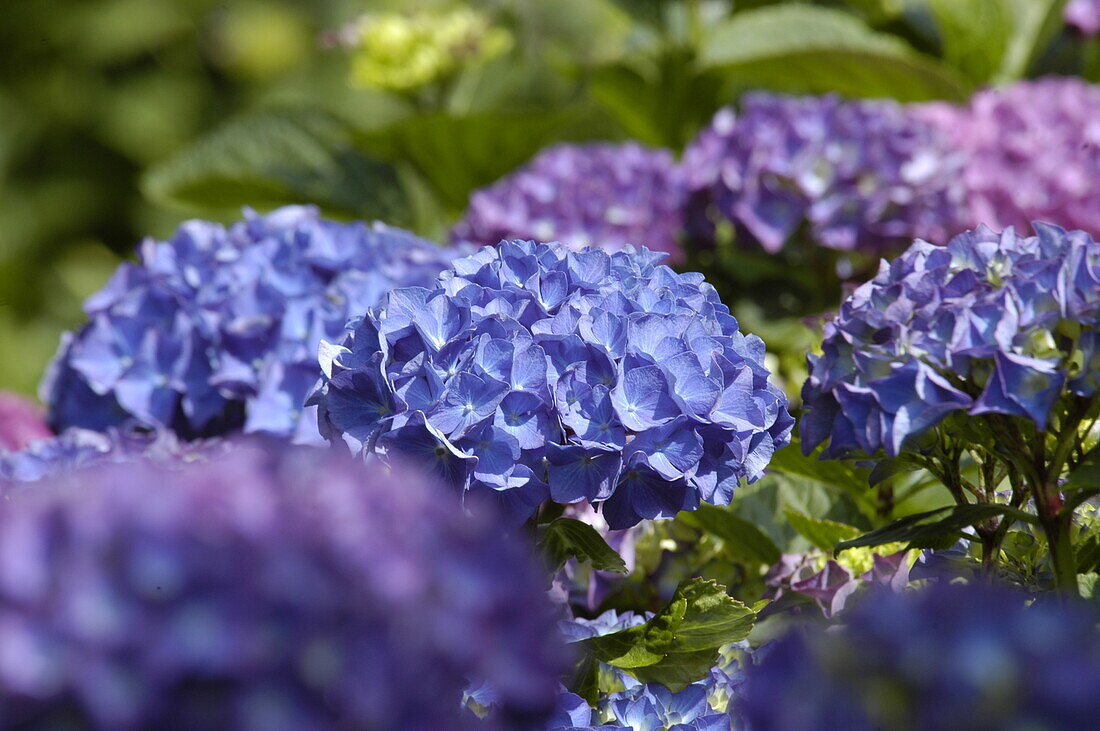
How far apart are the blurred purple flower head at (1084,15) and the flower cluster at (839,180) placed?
1.52ft

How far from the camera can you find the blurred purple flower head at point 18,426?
1255mm

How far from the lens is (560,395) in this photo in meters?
0.68

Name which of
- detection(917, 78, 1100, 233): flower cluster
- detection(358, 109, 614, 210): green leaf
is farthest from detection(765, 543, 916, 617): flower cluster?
detection(358, 109, 614, 210): green leaf

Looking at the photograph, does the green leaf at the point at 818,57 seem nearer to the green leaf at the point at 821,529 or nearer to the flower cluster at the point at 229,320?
the flower cluster at the point at 229,320

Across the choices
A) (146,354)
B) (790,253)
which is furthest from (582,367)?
(790,253)

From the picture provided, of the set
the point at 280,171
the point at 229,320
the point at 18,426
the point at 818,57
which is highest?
the point at 818,57

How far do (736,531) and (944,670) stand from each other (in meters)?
0.51

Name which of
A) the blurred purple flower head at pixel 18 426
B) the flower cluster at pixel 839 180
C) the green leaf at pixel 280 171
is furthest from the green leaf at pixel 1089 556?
the green leaf at pixel 280 171

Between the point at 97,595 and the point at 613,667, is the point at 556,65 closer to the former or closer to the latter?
the point at 613,667

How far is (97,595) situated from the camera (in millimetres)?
426

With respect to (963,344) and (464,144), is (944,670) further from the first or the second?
(464,144)

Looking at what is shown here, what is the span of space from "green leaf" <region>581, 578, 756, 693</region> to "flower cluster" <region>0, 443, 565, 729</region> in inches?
9.2

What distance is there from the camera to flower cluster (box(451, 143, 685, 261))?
4.84ft

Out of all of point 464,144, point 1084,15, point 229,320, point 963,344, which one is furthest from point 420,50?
point 963,344
